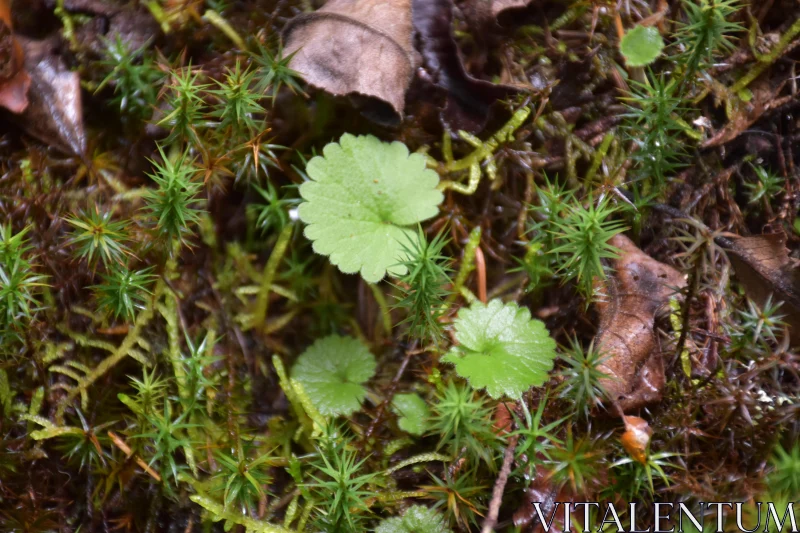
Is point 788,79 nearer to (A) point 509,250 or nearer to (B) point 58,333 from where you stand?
(A) point 509,250

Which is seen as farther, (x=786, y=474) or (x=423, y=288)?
(x=423, y=288)

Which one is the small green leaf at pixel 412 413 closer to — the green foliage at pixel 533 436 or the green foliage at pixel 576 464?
the green foliage at pixel 533 436

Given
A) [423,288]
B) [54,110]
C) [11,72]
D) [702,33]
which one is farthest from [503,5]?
[11,72]

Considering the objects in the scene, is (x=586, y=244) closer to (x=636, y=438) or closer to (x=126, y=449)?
(x=636, y=438)

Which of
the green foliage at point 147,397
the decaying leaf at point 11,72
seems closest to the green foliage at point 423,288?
the green foliage at point 147,397

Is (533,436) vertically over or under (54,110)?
under

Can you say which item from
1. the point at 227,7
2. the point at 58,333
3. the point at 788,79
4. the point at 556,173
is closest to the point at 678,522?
the point at 556,173
